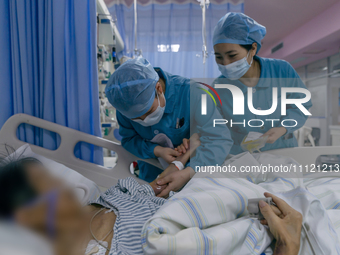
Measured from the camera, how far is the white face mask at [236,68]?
1.40 m

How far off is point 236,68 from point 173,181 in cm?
80

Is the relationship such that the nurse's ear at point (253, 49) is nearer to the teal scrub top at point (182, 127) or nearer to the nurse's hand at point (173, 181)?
the teal scrub top at point (182, 127)

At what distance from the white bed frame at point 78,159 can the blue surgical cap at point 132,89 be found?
34 cm

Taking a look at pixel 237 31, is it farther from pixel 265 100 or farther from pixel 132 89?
pixel 132 89

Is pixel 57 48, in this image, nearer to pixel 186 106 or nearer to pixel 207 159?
pixel 186 106

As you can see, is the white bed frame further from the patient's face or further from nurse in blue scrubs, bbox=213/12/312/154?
the patient's face

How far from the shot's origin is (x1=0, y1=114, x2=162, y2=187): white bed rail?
1262 mm

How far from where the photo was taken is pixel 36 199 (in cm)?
38

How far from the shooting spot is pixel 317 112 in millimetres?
5605

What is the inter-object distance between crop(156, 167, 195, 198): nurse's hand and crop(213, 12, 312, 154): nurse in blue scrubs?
0.45 m

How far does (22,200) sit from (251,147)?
3.83ft

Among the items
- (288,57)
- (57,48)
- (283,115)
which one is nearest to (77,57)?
(57,48)

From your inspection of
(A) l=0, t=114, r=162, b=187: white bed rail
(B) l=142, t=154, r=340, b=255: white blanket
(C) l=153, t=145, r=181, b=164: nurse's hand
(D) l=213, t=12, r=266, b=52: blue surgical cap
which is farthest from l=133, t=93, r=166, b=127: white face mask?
(D) l=213, t=12, r=266, b=52: blue surgical cap

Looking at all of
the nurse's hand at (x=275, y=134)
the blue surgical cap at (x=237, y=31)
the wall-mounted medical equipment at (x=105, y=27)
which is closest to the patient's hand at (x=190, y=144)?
the nurse's hand at (x=275, y=134)
